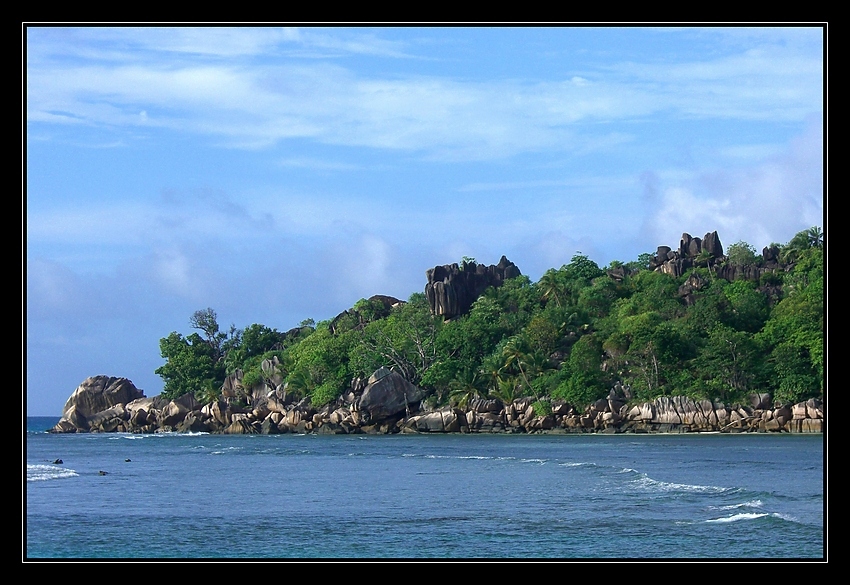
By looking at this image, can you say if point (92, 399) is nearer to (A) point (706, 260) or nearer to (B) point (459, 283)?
(B) point (459, 283)

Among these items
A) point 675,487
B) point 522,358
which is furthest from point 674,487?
point 522,358

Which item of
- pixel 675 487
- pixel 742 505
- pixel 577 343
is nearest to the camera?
pixel 742 505

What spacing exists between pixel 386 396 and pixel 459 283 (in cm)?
1234

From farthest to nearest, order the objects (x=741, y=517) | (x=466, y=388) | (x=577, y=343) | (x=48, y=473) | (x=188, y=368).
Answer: (x=188, y=368) < (x=466, y=388) < (x=577, y=343) < (x=48, y=473) < (x=741, y=517)

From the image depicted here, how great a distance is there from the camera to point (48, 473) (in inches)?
1312

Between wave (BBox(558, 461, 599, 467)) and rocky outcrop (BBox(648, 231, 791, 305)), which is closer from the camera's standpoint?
wave (BBox(558, 461, 599, 467))

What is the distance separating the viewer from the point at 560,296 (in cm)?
6675

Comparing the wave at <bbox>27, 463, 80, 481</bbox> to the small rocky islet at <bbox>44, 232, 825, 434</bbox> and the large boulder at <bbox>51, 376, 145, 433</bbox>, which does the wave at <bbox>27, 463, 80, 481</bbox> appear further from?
the large boulder at <bbox>51, 376, 145, 433</bbox>

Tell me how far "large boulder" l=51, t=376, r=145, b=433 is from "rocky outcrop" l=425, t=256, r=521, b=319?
2672 centimetres

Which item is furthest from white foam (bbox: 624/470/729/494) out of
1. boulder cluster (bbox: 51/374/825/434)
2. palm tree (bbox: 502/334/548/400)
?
palm tree (bbox: 502/334/548/400)

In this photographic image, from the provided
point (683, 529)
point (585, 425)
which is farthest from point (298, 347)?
point (683, 529)

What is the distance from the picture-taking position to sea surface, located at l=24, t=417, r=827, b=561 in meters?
17.1
